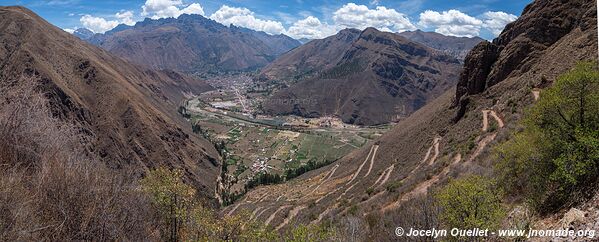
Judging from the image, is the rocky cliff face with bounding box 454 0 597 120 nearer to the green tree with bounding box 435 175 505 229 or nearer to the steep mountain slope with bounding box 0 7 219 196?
the green tree with bounding box 435 175 505 229

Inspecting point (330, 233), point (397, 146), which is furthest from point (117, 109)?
point (330, 233)

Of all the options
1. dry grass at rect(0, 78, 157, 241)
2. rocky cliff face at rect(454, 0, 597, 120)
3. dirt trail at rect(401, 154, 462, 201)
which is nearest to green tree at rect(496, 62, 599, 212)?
dirt trail at rect(401, 154, 462, 201)

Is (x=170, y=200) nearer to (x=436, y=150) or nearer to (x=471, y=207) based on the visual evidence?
(x=471, y=207)

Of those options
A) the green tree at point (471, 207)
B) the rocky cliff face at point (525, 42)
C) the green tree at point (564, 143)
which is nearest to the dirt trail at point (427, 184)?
the green tree at point (564, 143)

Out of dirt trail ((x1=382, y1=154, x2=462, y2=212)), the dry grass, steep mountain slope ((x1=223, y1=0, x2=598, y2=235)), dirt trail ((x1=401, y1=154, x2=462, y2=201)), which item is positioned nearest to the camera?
the dry grass

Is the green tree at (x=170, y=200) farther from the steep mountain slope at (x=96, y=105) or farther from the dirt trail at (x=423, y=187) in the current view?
the steep mountain slope at (x=96, y=105)

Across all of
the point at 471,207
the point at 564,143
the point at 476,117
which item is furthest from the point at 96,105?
the point at 564,143
